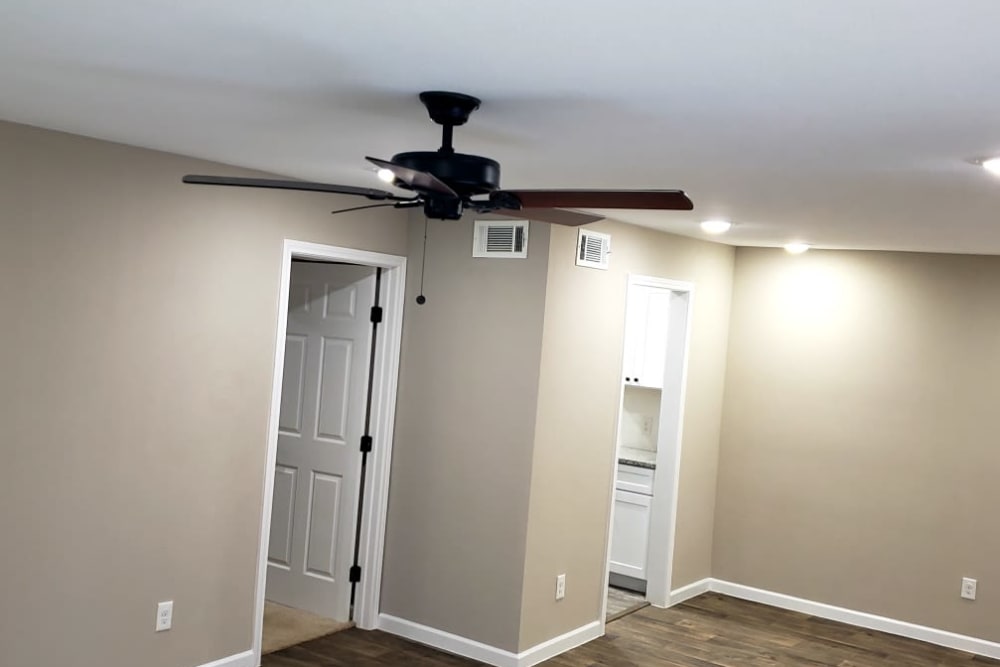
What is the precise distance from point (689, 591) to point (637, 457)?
95 centimetres

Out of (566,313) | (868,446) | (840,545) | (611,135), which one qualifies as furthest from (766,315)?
(611,135)

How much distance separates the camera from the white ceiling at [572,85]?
1955 millimetres

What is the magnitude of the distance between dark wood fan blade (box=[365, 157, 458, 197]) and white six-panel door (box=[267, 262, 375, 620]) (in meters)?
3.06

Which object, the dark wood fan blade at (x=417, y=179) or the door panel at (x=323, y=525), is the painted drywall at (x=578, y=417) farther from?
the dark wood fan blade at (x=417, y=179)

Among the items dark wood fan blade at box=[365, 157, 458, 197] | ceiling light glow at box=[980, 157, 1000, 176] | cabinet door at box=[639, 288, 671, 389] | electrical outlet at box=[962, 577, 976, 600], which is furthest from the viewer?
cabinet door at box=[639, 288, 671, 389]

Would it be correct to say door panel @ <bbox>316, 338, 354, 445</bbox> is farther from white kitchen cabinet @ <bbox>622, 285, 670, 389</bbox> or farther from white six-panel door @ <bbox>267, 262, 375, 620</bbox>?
white kitchen cabinet @ <bbox>622, 285, 670, 389</bbox>

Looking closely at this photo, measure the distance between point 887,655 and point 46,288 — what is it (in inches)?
193

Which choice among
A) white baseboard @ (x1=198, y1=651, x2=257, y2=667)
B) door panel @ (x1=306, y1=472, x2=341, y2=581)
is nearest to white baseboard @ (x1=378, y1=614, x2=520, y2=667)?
door panel @ (x1=306, y1=472, x2=341, y2=581)

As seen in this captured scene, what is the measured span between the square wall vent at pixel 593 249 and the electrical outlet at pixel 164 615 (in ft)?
8.64

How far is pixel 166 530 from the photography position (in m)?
4.30

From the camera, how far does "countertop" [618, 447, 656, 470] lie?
255 inches

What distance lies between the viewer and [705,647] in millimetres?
5621

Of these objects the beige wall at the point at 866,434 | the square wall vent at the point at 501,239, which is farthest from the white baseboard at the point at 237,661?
Result: the beige wall at the point at 866,434

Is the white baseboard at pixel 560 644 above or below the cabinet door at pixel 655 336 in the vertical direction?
below
